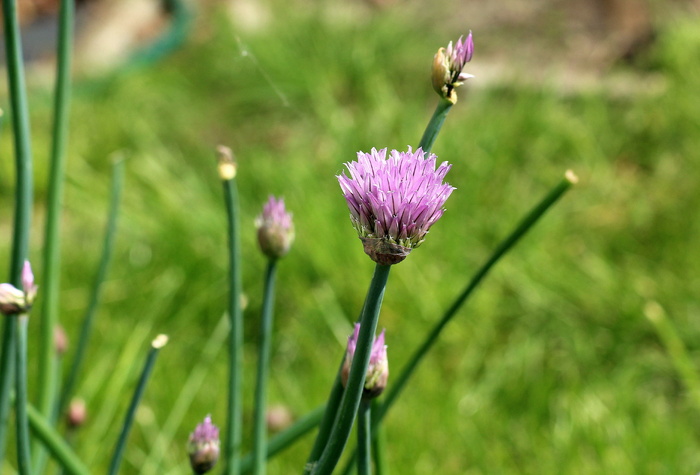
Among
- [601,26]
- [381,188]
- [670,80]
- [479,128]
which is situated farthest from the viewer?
[601,26]

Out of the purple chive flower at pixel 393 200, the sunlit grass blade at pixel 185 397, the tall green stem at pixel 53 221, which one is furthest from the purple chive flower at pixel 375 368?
the sunlit grass blade at pixel 185 397

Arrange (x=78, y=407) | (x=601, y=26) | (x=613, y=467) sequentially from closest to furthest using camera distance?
1. (x=78, y=407)
2. (x=613, y=467)
3. (x=601, y=26)

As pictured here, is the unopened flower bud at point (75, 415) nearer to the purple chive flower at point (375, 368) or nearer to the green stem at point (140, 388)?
the green stem at point (140, 388)

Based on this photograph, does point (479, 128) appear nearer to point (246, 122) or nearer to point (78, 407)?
point (246, 122)

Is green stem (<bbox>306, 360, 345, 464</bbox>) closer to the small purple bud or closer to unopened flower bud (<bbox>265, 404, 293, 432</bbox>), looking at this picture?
the small purple bud

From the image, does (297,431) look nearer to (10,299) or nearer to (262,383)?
(262,383)

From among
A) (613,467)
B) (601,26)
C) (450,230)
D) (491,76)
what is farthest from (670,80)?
(613,467)
